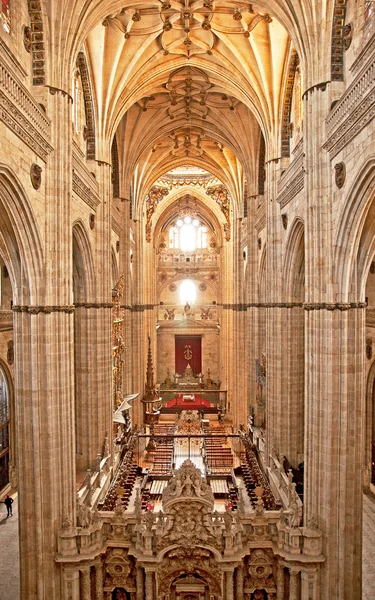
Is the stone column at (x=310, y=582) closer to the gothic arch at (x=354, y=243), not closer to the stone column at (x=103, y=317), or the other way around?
the gothic arch at (x=354, y=243)

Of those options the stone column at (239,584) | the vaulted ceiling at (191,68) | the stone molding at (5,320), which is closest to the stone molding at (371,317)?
the vaulted ceiling at (191,68)

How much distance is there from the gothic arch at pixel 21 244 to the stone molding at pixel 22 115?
Answer: 1164 millimetres

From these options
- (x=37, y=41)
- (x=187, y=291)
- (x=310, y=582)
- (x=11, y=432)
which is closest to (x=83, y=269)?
(x=37, y=41)

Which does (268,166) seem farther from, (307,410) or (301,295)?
(307,410)

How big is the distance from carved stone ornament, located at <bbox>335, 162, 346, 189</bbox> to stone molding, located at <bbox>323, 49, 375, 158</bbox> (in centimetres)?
37

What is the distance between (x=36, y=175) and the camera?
1072 cm

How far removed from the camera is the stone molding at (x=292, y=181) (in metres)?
13.5

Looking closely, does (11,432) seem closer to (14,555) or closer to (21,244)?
(14,555)

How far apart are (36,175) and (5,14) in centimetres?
331

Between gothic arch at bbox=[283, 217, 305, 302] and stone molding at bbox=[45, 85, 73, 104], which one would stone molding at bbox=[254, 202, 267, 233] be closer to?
gothic arch at bbox=[283, 217, 305, 302]

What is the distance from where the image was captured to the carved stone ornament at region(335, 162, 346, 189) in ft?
33.2

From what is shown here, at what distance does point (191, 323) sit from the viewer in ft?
149

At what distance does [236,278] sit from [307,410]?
64.9 feet

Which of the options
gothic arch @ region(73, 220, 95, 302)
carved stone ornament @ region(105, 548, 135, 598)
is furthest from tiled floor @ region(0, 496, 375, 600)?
gothic arch @ region(73, 220, 95, 302)
